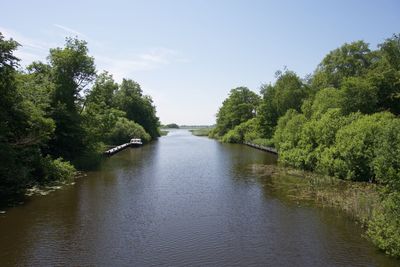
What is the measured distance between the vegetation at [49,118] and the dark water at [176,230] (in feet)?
9.78

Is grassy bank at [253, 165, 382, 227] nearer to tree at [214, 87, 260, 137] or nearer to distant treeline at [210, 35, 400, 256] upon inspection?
distant treeline at [210, 35, 400, 256]

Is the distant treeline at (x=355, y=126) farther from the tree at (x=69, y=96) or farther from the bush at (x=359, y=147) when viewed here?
the tree at (x=69, y=96)

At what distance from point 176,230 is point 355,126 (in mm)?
18422

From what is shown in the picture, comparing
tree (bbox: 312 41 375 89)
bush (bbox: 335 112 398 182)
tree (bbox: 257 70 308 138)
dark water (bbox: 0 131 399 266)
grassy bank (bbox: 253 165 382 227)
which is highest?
tree (bbox: 312 41 375 89)

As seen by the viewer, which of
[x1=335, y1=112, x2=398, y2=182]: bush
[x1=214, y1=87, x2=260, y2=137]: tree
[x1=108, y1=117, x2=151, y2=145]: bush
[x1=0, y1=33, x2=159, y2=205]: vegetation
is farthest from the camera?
[x1=214, y1=87, x2=260, y2=137]: tree

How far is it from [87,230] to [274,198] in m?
12.4

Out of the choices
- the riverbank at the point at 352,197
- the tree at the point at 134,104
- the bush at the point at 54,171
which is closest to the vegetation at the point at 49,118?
the bush at the point at 54,171

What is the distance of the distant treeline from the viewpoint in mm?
16391

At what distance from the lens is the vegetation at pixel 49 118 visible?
80.6ft

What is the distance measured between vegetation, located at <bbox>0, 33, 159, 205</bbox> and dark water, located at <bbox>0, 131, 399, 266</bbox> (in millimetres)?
2981

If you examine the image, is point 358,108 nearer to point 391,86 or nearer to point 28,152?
point 391,86

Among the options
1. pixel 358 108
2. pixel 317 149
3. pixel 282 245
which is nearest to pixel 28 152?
pixel 282 245

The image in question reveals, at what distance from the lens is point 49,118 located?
105ft

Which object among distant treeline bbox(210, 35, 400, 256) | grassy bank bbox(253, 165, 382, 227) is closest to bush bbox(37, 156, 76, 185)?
grassy bank bbox(253, 165, 382, 227)
